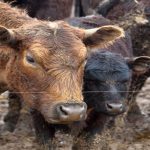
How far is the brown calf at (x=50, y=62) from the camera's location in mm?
6297

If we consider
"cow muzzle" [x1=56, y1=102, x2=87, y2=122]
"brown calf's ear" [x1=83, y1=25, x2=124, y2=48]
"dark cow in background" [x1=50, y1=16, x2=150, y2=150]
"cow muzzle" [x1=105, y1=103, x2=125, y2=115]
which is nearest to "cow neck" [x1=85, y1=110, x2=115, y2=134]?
"dark cow in background" [x1=50, y1=16, x2=150, y2=150]

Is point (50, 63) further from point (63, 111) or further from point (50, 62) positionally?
point (63, 111)

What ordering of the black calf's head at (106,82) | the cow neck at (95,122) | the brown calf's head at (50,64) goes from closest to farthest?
the brown calf's head at (50,64), the black calf's head at (106,82), the cow neck at (95,122)

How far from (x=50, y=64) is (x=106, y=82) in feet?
3.34

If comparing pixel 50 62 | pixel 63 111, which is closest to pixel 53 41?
pixel 50 62

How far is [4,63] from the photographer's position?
7.14 m

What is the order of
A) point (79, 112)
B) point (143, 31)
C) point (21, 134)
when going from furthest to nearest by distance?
point (143, 31)
point (21, 134)
point (79, 112)

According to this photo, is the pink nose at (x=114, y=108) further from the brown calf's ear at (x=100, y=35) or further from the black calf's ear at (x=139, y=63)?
the black calf's ear at (x=139, y=63)

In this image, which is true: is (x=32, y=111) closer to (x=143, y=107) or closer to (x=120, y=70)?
(x=120, y=70)

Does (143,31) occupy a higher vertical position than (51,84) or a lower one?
lower

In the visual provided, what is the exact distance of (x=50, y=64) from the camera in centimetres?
641

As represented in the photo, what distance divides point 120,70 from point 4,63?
4.55ft

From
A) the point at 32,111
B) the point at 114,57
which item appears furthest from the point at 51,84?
the point at 114,57

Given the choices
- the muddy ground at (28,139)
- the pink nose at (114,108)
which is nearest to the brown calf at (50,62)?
the pink nose at (114,108)
